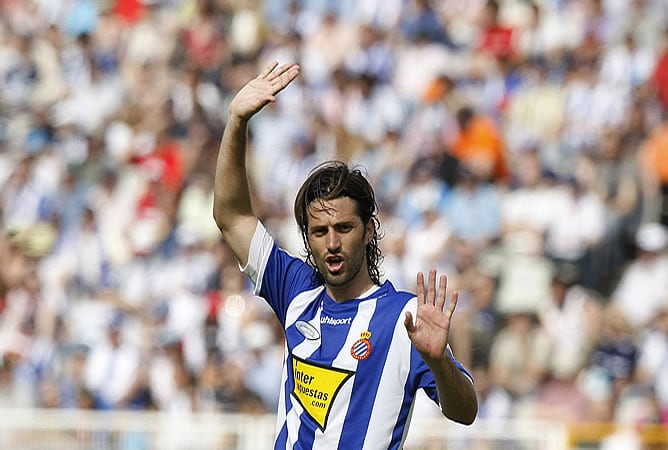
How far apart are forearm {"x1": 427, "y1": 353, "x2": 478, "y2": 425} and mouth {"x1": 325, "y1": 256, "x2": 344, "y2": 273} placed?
54cm

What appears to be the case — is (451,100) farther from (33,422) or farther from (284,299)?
(284,299)

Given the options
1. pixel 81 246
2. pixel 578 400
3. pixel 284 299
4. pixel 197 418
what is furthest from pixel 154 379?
pixel 284 299

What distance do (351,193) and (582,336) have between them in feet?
22.9

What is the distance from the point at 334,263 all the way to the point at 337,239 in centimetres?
9

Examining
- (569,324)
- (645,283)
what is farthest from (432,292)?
(645,283)

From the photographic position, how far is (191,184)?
14734mm

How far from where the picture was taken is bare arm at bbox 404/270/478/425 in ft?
15.9

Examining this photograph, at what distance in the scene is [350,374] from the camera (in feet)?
17.0

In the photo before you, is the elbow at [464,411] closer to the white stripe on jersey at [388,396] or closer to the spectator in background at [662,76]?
the white stripe on jersey at [388,396]

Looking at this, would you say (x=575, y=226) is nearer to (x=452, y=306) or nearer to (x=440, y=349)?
(x=452, y=306)

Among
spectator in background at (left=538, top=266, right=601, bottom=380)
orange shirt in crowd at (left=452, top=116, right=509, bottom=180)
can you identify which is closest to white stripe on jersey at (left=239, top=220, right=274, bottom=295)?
spectator in background at (left=538, top=266, right=601, bottom=380)

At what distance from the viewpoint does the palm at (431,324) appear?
482 centimetres

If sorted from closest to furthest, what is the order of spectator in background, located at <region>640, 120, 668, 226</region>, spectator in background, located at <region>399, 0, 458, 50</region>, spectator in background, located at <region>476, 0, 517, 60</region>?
1. spectator in background, located at <region>640, 120, 668, 226</region>
2. spectator in background, located at <region>476, 0, 517, 60</region>
3. spectator in background, located at <region>399, 0, 458, 50</region>

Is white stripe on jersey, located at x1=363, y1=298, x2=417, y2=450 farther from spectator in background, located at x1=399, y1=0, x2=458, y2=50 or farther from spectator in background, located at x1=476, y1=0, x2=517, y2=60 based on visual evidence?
spectator in background, located at x1=399, y1=0, x2=458, y2=50
